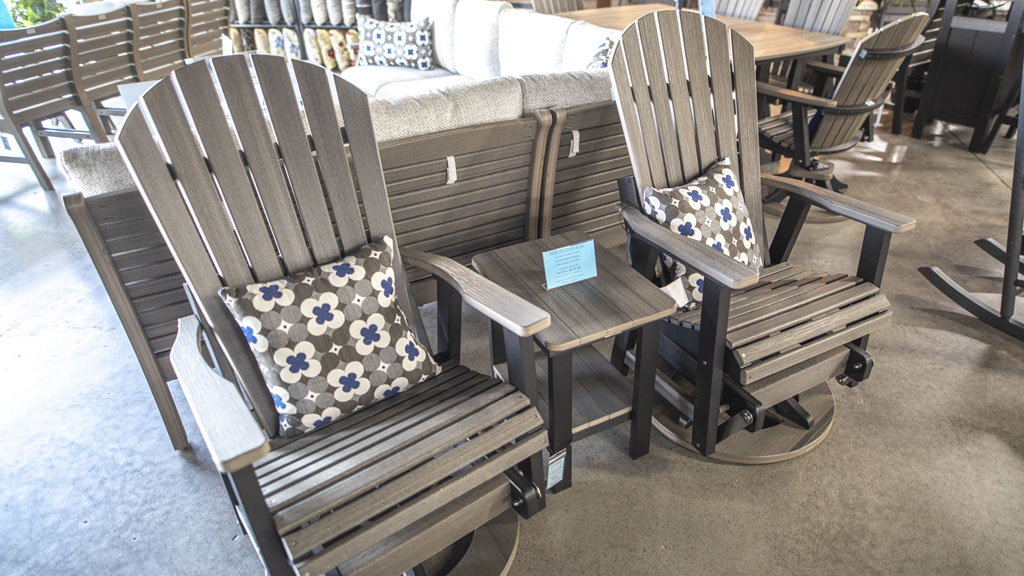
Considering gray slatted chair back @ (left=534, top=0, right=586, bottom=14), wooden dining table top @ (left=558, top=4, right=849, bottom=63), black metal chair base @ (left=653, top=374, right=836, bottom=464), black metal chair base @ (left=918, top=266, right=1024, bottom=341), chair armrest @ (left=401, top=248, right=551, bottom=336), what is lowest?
black metal chair base @ (left=918, top=266, right=1024, bottom=341)

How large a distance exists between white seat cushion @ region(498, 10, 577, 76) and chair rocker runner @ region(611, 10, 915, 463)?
1.57 metres

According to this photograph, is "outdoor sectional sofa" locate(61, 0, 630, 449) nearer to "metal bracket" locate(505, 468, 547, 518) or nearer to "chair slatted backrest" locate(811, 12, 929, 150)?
"metal bracket" locate(505, 468, 547, 518)

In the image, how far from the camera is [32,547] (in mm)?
1611

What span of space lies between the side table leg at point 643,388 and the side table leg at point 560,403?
0.76ft

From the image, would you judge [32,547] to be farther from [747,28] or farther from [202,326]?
[747,28]

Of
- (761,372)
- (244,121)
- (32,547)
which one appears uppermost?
(244,121)

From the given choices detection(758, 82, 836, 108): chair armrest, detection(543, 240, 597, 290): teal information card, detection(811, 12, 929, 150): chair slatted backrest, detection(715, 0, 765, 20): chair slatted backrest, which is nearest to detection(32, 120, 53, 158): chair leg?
detection(543, 240, 597, 290): teal information card

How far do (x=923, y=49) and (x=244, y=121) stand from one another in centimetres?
452

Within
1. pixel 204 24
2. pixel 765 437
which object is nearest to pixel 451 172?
pixel 765 437

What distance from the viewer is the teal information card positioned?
1.59m

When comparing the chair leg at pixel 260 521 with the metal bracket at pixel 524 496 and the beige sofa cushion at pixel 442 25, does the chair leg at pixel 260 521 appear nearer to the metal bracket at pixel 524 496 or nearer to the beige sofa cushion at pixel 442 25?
the metal bracket at pixel 524 496

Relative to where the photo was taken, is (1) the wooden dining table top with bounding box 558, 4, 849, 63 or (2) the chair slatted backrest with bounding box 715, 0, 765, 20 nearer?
(1) the wooden dining table top with bounding box 558, 4, 849, 63

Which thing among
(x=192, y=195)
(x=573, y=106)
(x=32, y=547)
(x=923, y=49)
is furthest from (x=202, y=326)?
(x=923, y=49)

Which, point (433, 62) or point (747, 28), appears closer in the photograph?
point (747, 28)
